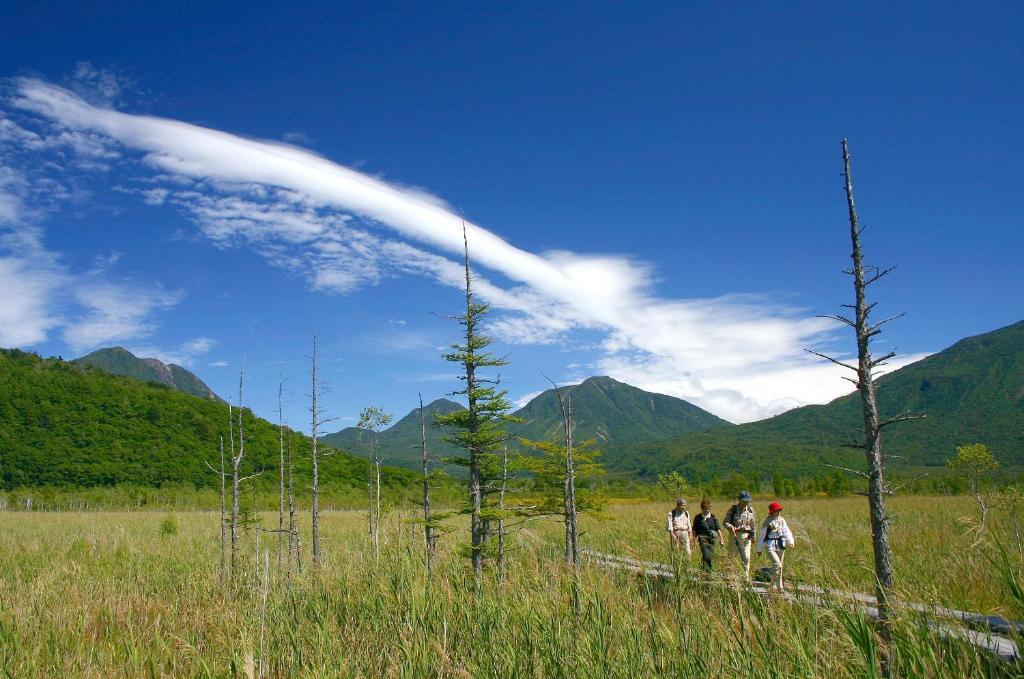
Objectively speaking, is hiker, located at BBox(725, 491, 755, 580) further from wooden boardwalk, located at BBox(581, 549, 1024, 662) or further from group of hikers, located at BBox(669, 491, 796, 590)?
wooden boardwalk, located at BBox(581, 549, 1024, 662)

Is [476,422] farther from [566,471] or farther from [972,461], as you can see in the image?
[972,461]

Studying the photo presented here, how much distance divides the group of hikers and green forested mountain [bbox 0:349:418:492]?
4170 cm

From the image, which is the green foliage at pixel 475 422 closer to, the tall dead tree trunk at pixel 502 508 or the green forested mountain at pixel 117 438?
the tall dead tree trunk at pixel 502 508

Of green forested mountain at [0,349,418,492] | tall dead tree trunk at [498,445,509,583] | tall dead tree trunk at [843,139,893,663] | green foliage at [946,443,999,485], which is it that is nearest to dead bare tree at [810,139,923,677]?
tall dead tree trunk at [843,139,893,663]

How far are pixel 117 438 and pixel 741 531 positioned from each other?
222 feet

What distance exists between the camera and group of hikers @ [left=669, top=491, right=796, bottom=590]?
10.4m

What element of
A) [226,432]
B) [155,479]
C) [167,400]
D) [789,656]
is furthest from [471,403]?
[167,400]

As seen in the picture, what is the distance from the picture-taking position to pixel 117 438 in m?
61.2

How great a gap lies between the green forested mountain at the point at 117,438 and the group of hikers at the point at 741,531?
41704 millimetres

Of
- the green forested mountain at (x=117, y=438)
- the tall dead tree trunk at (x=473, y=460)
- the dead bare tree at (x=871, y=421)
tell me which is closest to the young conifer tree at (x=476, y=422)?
the tall dead tree trunk at (x=473, y=460)

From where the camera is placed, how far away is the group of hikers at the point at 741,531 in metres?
10.4

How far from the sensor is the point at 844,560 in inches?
545

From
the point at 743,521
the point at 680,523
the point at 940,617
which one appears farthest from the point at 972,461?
the point at 940,617

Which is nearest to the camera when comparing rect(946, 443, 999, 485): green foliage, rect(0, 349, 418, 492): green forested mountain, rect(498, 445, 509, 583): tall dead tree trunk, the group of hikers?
the group of hikers
